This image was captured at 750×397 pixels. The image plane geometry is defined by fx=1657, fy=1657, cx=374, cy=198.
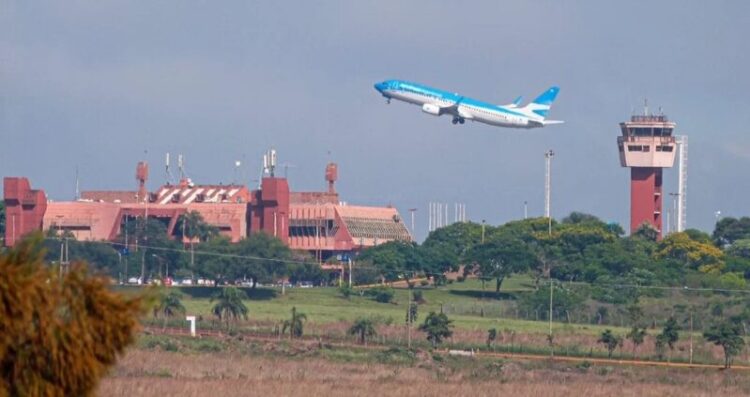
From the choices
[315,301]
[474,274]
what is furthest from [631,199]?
[315,301]

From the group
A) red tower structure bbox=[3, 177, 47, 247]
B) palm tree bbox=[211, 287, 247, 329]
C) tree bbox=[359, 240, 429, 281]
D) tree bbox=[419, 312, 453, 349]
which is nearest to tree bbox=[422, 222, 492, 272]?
tree bbox=[359, 240, 429, 281]

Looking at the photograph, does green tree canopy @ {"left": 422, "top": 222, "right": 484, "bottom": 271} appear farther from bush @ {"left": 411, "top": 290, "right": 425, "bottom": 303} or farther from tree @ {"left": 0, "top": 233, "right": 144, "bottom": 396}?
tree @ {"left": 0, "top": 233, "right": 144, "bottom": 396}

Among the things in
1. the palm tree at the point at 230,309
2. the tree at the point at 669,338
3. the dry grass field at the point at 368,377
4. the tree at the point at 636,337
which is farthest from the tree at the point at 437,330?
the palm tree at the point at 230,309

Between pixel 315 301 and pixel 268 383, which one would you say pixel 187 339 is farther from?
pixel 315 301

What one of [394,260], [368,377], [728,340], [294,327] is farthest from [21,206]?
[368,377]

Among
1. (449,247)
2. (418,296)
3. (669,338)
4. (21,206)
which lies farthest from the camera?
(449,247)

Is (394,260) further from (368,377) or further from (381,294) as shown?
(368,377)
